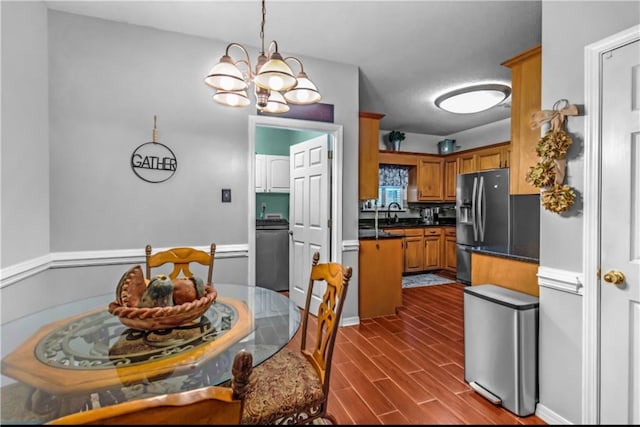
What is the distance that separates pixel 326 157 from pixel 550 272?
2191 millimetres

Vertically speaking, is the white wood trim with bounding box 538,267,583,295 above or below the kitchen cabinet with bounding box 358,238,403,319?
above

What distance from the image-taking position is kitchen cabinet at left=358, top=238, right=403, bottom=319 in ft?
11.4

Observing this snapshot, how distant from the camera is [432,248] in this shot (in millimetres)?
5820

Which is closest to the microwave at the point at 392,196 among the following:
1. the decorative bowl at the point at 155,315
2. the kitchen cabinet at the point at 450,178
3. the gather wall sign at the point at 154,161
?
the kitchen cabinet at the point at 450,178

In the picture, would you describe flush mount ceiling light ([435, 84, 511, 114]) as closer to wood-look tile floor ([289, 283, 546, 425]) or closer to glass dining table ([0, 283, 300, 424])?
wood-look tile floor ([289, 283, 546, 425])

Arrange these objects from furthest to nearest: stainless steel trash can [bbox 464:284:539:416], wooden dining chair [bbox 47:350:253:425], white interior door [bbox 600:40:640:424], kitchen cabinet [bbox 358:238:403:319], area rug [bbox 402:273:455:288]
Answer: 1. area rug [bbox 402:273:455:288]
2. kitchen cabinet [bbox 358:238:403:319]
3. stainless steel trash can [bbox 464:284:539:416]
4. white interior door [bbox 600:40:640:424]
5. wooden dining chair [bbox 47:350:253:425]

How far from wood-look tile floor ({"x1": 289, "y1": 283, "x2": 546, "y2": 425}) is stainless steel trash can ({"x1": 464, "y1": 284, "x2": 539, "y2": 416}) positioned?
0.09 metres

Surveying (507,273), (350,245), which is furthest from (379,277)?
(507,273)

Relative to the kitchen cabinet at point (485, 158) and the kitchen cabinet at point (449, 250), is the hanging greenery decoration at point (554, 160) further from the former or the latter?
the kitchen cabinet at point (449, 250)

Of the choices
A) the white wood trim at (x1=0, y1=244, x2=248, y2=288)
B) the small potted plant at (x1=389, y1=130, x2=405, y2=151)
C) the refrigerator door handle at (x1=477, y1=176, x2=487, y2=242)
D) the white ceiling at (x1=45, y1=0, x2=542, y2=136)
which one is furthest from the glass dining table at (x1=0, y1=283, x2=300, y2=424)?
the small potted plant at (x1=389, y1=130, x2=405, y2=151)

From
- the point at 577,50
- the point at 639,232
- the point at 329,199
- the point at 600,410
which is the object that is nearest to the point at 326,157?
the point at 329,199

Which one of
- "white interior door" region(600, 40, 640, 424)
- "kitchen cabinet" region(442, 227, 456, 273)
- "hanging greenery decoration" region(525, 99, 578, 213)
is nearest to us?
"white interior door" region(600, 40, 640, 424)

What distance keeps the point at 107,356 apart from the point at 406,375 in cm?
196

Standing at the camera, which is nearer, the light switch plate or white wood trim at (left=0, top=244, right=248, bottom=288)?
white wood trim at (left=0, top=244, right=248, bottom=288)
